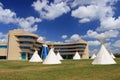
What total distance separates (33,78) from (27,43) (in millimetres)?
83154

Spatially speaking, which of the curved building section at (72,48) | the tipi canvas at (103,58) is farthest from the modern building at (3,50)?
the tipi canvas at (103,58)

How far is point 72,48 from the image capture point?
14162 centimetres

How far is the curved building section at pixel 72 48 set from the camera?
140 metres

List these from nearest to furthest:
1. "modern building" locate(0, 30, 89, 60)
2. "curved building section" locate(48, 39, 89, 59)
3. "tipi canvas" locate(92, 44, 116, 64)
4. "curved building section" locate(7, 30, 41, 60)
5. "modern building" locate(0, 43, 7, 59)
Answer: "tipi canvas" locate(92, 44, 116, 64) < "curved building section" locate(7, 30, 41, 60) < "modern building" locate(0, 30, 89, 60) < "modern building" locate(0, 43, 7, 59) < "curved building section" locate(48, 39, 89, 59)

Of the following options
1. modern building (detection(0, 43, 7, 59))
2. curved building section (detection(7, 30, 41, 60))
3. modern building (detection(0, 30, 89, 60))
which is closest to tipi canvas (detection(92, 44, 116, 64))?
modern building (detection(0, 30, 89, 60))

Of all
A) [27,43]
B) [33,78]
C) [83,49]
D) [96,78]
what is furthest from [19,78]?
[83,49]

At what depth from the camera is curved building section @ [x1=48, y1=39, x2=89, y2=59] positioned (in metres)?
140

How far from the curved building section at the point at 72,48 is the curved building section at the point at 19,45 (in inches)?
1468

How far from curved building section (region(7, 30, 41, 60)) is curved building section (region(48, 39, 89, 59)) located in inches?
1468

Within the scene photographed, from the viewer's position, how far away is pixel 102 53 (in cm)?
3278

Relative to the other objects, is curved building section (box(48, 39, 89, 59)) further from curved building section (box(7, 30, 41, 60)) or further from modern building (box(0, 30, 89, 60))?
curved building section (box(7, 30, 41, 60))

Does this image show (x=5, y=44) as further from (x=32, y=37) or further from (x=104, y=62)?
(x=104, y=62)

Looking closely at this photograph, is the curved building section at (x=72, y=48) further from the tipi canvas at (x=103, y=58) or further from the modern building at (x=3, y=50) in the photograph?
the tipi canvas at (x=103, y=58)

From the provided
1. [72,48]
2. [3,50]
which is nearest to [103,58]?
[3,50]
